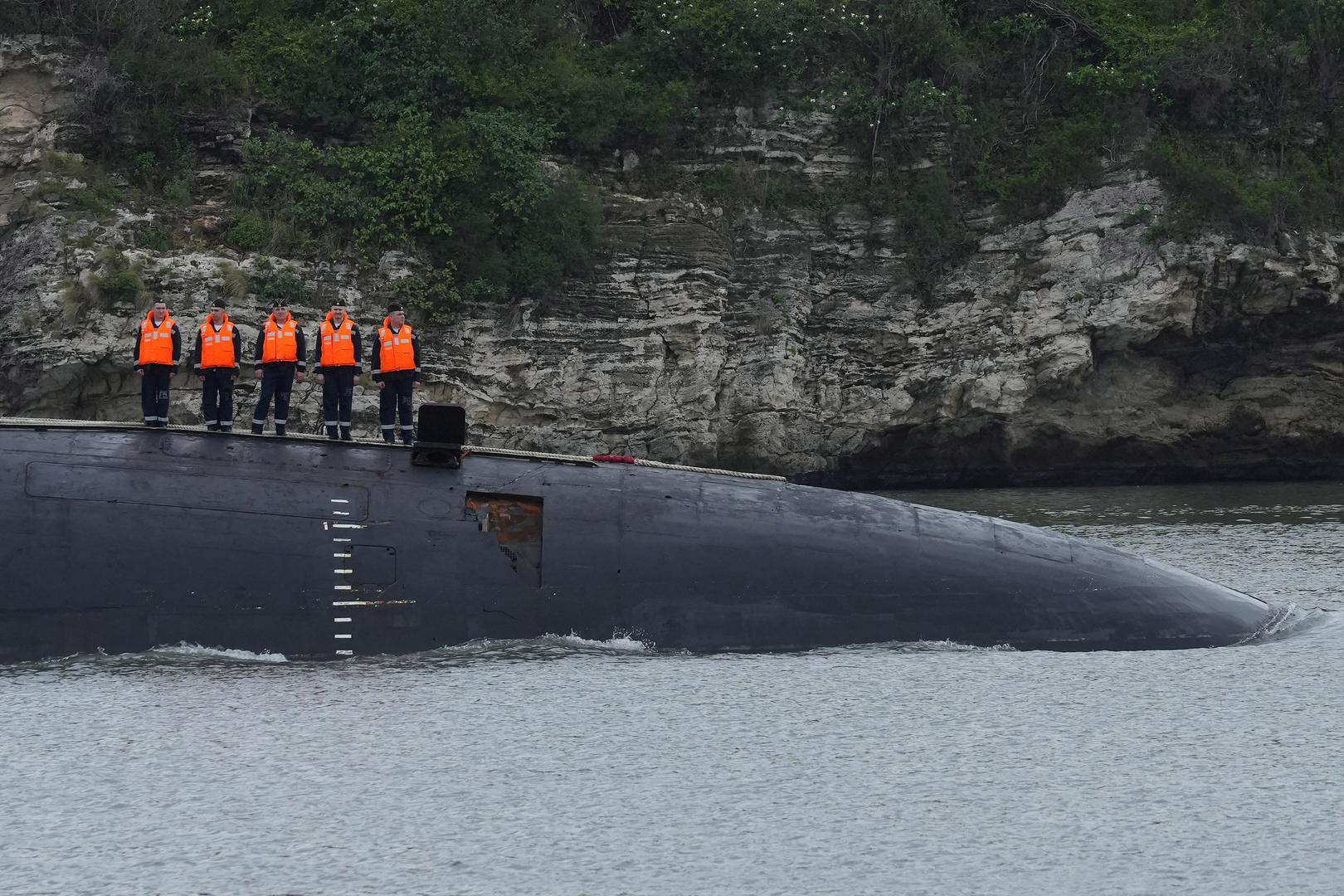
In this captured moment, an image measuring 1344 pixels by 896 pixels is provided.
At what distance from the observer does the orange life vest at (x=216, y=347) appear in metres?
17.2

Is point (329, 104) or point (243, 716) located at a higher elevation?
point (329, 104)

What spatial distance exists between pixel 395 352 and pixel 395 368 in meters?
0.20

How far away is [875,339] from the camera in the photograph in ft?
119

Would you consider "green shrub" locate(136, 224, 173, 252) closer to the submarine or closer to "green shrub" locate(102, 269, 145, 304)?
"green shrub" locate(102, 269, 145, 304)

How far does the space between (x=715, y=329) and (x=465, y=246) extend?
5.98m

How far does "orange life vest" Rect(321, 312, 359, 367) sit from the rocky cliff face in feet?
48.7

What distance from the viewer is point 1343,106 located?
126 feet

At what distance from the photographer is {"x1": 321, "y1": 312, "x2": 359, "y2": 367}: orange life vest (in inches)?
685

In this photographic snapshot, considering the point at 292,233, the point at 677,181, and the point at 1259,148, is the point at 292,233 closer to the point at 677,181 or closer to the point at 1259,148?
the point at 677,181

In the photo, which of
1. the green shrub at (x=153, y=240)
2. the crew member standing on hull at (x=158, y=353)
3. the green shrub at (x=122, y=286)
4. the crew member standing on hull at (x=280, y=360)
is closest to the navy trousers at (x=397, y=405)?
the crew member standing on hull at (x=280, y=360)

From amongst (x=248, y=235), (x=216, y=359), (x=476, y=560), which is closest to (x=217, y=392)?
(x=216, y=359)

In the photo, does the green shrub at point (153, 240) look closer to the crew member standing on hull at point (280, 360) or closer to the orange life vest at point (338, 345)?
the crew member standing on hull at point (280, 360)

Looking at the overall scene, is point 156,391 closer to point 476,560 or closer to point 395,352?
point 395,352

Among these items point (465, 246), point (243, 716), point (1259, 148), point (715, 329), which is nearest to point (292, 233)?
point (465, 246)
